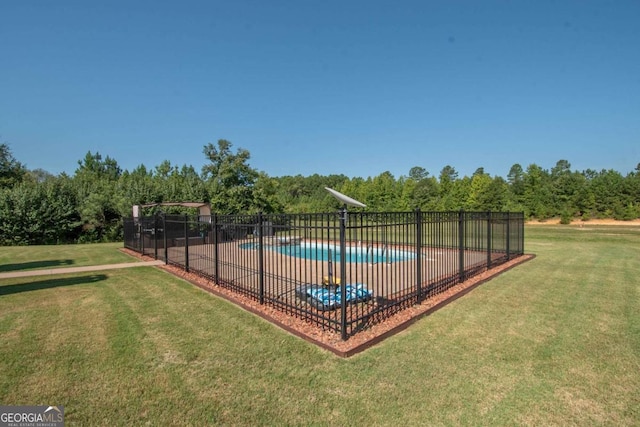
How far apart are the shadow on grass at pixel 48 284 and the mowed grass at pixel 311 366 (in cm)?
74

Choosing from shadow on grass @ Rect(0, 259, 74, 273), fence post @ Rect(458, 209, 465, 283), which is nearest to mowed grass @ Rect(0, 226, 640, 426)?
fence post @ Rect(458, 209, 465, 283)

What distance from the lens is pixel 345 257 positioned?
13.7ft

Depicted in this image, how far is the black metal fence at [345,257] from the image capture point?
469 cm

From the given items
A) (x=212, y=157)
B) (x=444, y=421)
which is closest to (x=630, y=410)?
(x=444, y=421)

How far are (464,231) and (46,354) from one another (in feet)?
26.4

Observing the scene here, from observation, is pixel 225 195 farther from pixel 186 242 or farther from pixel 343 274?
pixel 343 274

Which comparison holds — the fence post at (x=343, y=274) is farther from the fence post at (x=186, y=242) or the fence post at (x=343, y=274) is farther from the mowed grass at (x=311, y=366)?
the fence post at (x=186, y=242)

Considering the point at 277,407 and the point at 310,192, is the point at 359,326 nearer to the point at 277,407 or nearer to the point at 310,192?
the point at 277,407

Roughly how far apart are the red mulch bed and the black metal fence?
0.42ft

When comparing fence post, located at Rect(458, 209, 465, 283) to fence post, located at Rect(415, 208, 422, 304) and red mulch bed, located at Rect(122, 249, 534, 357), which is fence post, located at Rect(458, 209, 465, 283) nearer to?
red mulch bed, located at Rect(122, 249, 534, 357)

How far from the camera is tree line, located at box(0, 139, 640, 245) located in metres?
20.0

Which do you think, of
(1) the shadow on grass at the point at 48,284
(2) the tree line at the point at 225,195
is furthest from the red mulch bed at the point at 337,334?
(2) the tree line at the point at 225,195

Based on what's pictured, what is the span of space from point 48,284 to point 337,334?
7.21 meters

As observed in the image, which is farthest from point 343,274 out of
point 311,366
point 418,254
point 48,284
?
point 48,284
